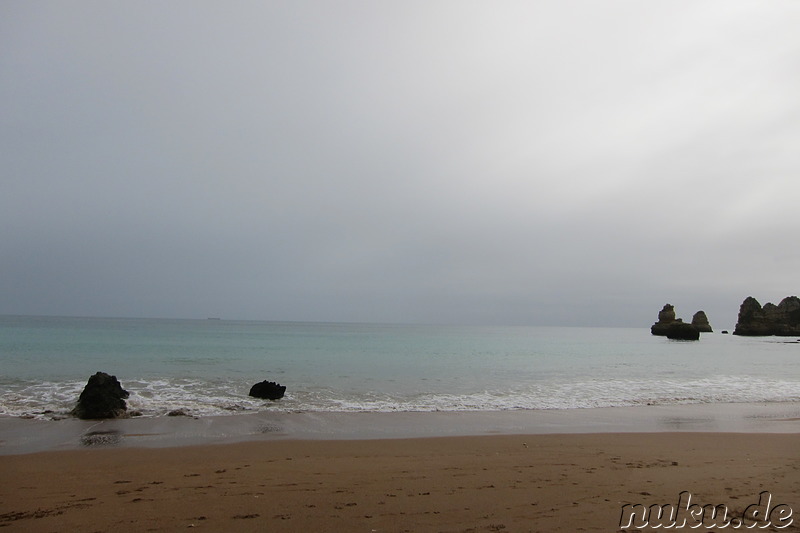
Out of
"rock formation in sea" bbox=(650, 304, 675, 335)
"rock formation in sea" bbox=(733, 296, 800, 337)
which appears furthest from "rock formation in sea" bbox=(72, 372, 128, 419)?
"rock formation in sea" bbox=(733, 296, 800, 337)

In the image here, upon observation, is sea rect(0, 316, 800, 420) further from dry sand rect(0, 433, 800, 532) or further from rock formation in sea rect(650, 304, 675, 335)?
rock formation in sea rect(650, 304, 675, 335)

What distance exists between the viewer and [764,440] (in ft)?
36.3

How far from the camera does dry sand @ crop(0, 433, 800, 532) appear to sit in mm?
5547

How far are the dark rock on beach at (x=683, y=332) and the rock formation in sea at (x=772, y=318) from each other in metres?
30.1

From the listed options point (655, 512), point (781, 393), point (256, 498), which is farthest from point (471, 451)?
point (781, 393)

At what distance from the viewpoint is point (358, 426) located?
12414mm

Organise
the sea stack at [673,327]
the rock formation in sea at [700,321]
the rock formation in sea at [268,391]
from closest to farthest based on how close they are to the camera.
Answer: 1. the rock formation in sea at [268,391]
2. the sea stack at [673,327]
3. the rock formation in sea at [700,321]

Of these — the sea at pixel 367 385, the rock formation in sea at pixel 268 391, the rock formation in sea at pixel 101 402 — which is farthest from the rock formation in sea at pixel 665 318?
the rock formation in sea at pixel 101 402

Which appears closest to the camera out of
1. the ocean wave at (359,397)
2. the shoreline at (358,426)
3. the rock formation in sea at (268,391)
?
the shoreline at (358,426)

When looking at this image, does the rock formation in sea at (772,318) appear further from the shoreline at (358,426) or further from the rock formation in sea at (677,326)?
the shoreline at (358,426)

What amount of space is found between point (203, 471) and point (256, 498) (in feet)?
6.68

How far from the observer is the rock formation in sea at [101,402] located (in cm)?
1302

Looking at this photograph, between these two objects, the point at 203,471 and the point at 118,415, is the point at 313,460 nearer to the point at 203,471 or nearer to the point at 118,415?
the point at 203,471

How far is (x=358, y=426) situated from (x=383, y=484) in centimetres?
554
